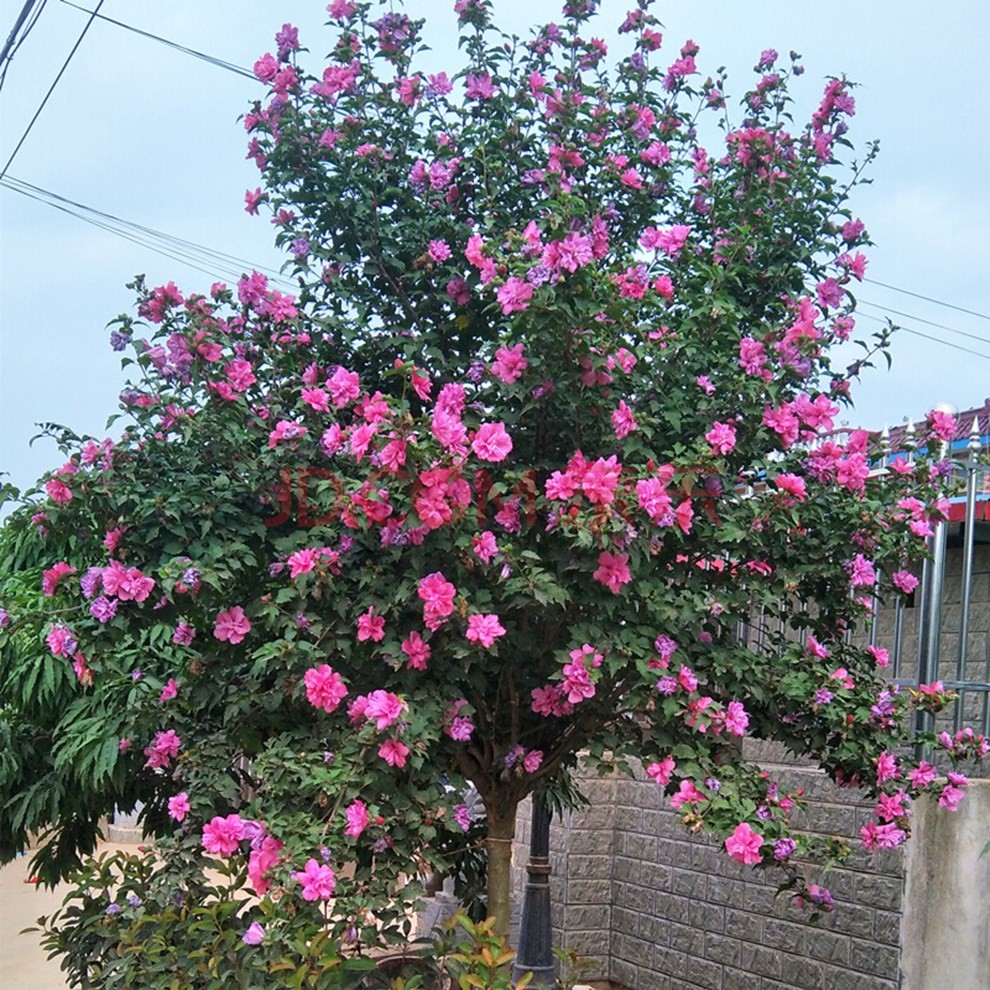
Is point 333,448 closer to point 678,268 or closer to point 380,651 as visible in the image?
point 380,651

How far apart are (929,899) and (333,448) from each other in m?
3.07

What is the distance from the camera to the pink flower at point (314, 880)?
3510 mm

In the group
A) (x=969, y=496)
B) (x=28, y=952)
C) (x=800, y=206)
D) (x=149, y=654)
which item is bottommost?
(x=28, y=952)

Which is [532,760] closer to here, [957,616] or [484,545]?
[484,545]

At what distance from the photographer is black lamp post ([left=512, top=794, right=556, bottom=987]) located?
629 centimetres

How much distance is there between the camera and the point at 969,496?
5.07 metres

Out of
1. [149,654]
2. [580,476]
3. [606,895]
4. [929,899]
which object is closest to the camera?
[580,476]

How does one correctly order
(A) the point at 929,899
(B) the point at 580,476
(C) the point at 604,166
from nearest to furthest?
1. (B) the point at 580,476
2. (C) the point at 604,166
3. (A) the point at 929,899

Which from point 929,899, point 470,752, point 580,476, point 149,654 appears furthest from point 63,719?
point 929,899

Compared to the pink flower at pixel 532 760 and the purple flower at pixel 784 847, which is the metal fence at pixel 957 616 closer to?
the purple flower at pixel 784 847

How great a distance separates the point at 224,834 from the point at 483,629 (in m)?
1.08

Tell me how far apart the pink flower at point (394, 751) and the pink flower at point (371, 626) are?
1.05 ft

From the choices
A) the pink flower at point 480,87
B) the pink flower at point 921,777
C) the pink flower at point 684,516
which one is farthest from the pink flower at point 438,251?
the pink flower at point 921,777

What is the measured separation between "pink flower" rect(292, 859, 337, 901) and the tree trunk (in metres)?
1.12
